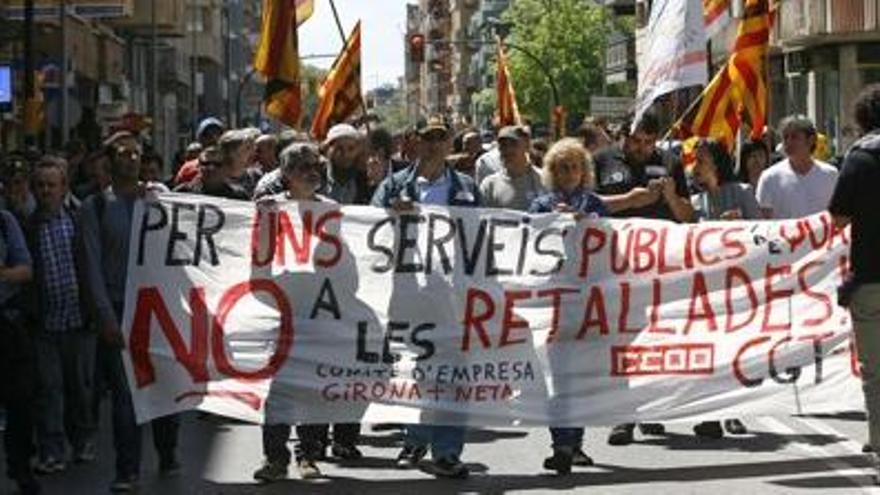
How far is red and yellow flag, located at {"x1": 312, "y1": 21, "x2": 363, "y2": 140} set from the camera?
16453 mm

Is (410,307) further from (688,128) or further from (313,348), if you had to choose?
(688,128)

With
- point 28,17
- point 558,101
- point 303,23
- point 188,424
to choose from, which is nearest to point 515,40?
point 558,101

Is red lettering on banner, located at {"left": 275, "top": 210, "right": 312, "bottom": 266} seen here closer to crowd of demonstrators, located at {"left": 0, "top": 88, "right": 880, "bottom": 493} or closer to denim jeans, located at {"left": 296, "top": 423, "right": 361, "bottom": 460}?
crowd of demonstrators, located at {"left": 0, "top": 88, "right": 880, "bottom": 493}

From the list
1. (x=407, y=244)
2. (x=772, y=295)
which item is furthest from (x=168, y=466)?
Result: (x=772, y=295)

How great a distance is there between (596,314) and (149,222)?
94.6 inches

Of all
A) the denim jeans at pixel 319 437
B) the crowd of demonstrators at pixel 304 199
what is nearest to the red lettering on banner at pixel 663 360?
the crowd of demonstrators at pixel 304 199

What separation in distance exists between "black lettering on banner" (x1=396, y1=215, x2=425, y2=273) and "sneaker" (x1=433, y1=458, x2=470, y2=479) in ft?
3.38

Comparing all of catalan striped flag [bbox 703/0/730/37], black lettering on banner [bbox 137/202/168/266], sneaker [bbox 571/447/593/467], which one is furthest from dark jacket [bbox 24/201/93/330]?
catalan striped flag [bbox 703/0/730/37]

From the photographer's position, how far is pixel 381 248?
407 inches

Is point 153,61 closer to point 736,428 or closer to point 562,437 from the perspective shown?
point 736,428

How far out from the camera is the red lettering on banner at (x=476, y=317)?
10242 mm

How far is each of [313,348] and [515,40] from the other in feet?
298

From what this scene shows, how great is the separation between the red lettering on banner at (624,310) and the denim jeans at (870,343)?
4.91ft

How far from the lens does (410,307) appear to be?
10258 millimetres
